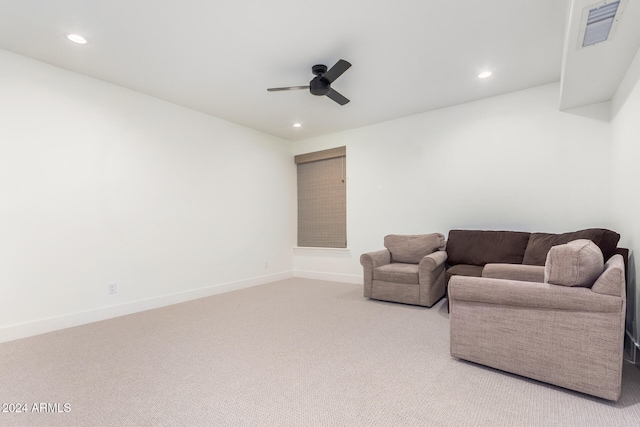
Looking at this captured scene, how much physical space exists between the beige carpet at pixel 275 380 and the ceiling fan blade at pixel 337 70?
97.1 inches

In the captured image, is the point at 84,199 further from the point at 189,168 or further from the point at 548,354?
the point at 548,354

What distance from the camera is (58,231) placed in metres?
2.96

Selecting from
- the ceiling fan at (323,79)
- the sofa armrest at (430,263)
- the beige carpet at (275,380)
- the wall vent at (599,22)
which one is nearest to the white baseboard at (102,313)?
the beige carpet at (275,380)

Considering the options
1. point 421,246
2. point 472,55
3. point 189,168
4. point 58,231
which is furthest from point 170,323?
point 472,55

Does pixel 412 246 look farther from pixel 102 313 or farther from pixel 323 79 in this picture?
pixel 102 313

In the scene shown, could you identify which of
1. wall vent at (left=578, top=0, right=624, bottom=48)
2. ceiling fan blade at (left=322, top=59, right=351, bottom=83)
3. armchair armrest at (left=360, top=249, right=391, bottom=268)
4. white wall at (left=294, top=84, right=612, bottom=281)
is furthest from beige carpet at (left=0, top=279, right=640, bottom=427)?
ceiling fan blade at (left=322, top=59, right=351, bottom=83)

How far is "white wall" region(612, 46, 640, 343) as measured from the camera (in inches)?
89.7

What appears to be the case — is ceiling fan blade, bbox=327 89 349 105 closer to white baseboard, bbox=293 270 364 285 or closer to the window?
the window

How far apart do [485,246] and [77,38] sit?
467 centimetres

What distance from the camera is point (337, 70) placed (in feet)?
9.01

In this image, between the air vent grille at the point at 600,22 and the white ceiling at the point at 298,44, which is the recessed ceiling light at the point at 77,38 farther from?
the air vent grille at the point at 600,22

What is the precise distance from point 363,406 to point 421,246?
8.66 ft

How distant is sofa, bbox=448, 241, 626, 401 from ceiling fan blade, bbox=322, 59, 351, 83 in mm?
2088

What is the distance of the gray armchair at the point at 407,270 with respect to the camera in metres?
3.44
